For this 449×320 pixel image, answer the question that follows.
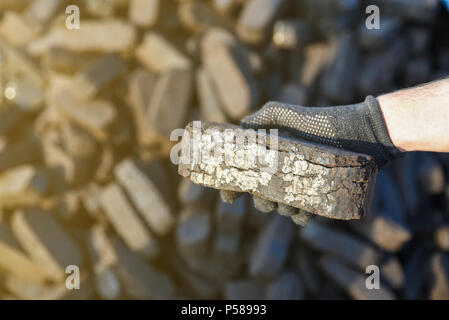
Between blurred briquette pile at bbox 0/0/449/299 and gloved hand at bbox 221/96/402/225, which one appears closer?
gloved hand at bbox 221/96/402/225

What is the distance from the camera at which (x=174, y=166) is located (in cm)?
280

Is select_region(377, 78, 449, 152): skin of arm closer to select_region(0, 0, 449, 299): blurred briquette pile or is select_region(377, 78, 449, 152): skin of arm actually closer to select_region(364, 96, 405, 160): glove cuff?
select_region(364, 96, 405, 160): glove cuff

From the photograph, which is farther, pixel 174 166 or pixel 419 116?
pixel 174 166

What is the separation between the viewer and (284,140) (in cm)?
154

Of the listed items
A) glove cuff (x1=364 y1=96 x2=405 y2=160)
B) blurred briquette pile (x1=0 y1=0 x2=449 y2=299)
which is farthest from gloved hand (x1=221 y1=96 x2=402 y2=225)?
blurred briquette pile (x1=0 y1=0 x2=449 y2=299)

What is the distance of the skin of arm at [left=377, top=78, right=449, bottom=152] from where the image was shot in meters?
1.53

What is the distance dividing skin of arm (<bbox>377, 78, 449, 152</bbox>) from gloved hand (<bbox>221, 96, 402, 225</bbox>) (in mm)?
39

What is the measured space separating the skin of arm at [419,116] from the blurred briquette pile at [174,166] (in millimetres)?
897

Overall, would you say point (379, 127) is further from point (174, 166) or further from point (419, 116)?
point (174, 166)

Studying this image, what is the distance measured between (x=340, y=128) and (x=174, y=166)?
1452 millimetres

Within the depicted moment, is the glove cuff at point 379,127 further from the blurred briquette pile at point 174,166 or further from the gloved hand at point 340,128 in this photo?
the blurred briquette pile at point 174,166

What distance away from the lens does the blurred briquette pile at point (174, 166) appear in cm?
240

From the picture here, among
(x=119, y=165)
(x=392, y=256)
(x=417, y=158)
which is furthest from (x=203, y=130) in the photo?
(x=417, y=158)

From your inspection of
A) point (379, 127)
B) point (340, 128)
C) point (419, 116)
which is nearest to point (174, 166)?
point (340, 128)
